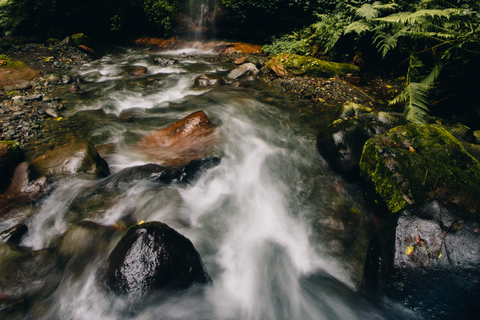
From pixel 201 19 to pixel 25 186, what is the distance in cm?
1198

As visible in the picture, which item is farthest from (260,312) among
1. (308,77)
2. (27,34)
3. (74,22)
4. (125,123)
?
(27,34)

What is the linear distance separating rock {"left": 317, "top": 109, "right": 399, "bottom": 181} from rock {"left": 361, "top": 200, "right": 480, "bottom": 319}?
1.55 m

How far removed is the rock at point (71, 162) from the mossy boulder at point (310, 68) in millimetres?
6071

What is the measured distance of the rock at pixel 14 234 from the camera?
3038 millimetres

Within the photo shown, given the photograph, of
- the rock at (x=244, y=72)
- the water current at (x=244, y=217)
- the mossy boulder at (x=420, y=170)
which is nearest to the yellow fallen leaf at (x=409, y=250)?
the water current at (x=244, y=217)

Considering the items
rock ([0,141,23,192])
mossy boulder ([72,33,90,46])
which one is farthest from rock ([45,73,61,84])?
mossy boulder ([72,33,90,46])

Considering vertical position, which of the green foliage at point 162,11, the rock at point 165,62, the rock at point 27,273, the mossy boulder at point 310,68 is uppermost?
the green foliage at point 162,11

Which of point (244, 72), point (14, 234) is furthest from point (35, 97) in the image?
point (244, 72)

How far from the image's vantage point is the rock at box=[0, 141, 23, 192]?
3.78 meters

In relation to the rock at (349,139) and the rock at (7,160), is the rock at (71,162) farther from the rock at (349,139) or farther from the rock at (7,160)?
the rock at (349,139)

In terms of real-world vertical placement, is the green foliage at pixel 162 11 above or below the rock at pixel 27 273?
above

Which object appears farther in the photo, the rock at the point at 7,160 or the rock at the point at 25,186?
the rock at the point at 7,160

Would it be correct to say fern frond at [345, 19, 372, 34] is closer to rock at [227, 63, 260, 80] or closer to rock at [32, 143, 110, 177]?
→ rock at [227, 63, 260, 80]

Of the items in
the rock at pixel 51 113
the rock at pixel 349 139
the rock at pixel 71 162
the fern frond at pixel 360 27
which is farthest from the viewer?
the fern frond at pixel 360 27
